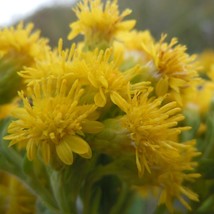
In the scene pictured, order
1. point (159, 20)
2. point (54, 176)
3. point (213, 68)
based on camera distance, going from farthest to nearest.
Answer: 1. point (159, 20)
2. point (213, 68)
3. point (54, 176)

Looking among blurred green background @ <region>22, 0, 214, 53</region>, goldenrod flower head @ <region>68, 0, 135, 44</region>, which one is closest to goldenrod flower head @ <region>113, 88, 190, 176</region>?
goldenrod flower head @ <region>68, 0, 135, 44</region>

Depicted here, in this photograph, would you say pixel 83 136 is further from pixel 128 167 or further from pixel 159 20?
pixel 159 20

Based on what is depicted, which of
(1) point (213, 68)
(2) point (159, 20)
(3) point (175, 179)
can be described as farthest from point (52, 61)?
(2) point (159, 20)

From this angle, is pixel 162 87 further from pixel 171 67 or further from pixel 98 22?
pixel 98 22

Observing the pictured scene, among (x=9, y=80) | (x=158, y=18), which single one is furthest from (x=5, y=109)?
(x=158, y=18)

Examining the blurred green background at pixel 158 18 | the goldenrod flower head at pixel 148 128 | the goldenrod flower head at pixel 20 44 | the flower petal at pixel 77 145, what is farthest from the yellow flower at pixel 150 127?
the blurred green background at pixel 158 18

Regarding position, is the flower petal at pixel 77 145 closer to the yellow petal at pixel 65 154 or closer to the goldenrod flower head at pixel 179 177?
the yellow petal at pixel 65 154
